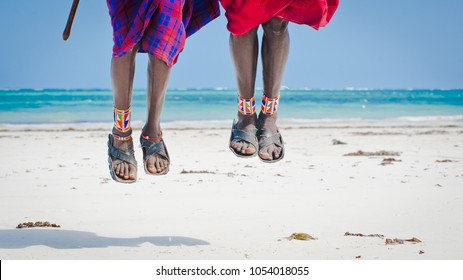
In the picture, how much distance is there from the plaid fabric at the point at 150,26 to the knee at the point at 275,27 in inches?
26.1

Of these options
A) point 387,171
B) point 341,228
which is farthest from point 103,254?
point 387,171

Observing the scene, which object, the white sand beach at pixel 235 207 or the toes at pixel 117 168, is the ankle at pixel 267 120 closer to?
the toes at pixel 117 168

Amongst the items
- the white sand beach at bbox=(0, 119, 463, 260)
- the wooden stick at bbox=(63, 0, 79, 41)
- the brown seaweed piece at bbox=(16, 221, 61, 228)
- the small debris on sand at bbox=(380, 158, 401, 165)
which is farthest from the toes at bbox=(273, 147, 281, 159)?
the small debris on sand at bbox=(380, 158, 401, 165)

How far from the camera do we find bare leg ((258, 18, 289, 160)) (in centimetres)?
512

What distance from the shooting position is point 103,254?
7.06 metres

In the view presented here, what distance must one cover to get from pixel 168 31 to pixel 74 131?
64.9 ft

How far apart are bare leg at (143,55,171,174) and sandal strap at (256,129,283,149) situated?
680 mm

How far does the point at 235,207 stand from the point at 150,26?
16.7 ft

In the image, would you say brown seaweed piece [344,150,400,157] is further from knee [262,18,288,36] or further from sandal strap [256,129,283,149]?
knee [262,18,288,36]

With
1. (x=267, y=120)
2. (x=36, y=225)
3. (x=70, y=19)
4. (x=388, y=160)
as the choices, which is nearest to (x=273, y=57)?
(x=267, y=120)

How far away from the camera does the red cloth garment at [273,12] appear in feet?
15.8

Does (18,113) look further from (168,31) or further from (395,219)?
(168,31)

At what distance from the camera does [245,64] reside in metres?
5.18

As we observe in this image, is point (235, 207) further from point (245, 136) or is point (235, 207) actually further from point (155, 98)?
point (155, 98)
